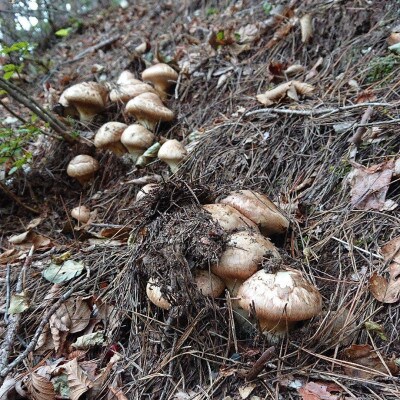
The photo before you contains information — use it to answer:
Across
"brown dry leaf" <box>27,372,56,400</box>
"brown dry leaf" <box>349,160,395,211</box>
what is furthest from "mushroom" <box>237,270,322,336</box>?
"brown dry leaf" <box>27,372,56,400</box>

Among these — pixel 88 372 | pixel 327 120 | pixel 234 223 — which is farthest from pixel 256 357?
pixel 327 120

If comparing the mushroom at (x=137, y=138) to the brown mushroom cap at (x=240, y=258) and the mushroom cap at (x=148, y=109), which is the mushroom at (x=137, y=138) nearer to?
the mushroom cap at (x=148, y=109)

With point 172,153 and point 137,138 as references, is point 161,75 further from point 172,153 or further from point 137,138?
point 172,153

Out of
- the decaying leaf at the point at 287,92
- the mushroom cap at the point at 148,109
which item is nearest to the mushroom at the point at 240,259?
the decaying leaf at the point at 287,92

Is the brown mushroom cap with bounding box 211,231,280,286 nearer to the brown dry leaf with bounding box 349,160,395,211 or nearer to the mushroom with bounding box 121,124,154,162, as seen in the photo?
the brown dry leaf with bounding box 349,160,395,211

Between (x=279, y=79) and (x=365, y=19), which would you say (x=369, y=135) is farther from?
(x=365, y=19)

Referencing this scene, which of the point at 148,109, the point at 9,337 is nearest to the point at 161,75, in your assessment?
the point at 148,109
